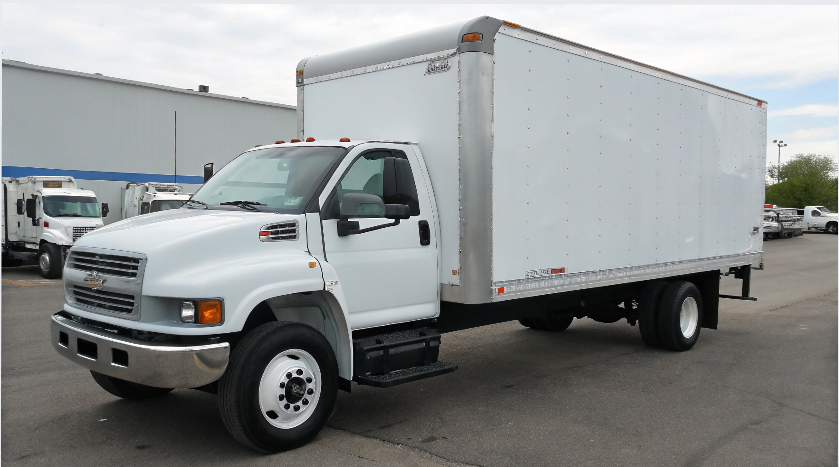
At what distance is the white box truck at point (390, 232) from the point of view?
15.7 ft

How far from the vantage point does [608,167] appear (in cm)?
751

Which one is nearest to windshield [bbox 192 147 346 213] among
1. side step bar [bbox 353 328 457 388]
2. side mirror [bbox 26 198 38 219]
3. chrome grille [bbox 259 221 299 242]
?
chrome grille [bbox 259 221 299 242]

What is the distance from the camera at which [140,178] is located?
78.2 feet

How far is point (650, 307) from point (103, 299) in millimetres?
6360

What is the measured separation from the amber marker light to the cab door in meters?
1.03

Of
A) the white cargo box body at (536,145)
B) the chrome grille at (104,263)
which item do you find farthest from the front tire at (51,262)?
the chrome grille at (104,263)

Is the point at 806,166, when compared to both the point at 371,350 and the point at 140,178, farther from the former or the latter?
the point at 371,350

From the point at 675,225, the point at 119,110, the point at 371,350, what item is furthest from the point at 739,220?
the point at 119,110

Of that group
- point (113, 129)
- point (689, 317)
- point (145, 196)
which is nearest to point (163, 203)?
point (145, 196)

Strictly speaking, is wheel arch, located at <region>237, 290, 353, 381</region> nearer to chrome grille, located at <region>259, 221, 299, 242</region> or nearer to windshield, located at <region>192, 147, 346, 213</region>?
chrome grille, located at <region>259, 221, 299, 242</region>

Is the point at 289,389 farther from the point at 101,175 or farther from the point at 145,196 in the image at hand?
the point at 101,175

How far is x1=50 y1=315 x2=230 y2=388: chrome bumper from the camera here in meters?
4.57

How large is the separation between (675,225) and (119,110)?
19.7m

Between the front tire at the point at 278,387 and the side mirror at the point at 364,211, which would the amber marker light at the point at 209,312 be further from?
the side mirror at the point at 364,211
